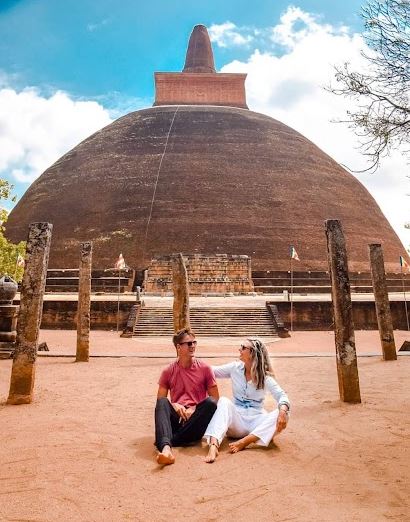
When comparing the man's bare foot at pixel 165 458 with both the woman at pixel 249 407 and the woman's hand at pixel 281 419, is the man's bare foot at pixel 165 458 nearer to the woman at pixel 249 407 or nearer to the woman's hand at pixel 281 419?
the woman at pixel 249 407

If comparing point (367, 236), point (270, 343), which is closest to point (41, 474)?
point (270, 343)

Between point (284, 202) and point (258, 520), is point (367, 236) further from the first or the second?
point (258, 520)

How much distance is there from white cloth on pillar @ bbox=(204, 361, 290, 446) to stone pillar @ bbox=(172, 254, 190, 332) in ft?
15.7

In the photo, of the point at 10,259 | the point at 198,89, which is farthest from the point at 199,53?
the point at 10,259

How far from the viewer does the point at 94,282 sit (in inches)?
809

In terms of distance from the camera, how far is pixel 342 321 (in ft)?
16.3

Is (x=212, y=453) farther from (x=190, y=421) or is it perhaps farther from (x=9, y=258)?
(x=9, y=258)

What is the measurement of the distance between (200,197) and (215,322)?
46.7ft

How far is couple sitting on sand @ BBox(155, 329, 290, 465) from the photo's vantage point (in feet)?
10.7

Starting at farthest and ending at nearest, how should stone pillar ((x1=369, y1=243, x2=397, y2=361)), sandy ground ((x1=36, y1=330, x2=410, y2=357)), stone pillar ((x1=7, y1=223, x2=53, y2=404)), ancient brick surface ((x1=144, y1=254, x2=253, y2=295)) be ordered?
1. ancient brick surface ((x1=144, y1=254, x2=253, y2=295))
2. sandy ground ((x1=36, y1=330, x2=410, y2=357))
3. stone pillar ((x1=369, y1=243, x2=397, y2=361))
4. stone pillar ((x1=7, y1=223, x2=53, y2=404))

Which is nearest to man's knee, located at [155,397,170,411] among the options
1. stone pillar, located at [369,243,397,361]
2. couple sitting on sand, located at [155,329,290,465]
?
couple sitting on sand, located at [155,329,290,465]

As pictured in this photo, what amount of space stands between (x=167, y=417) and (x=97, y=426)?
901 mm

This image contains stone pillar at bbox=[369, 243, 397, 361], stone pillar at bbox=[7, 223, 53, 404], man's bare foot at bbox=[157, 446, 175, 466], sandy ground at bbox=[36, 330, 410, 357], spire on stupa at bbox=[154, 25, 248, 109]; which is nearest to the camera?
man's bare foot at bbox=[157, 446, 175, 466]

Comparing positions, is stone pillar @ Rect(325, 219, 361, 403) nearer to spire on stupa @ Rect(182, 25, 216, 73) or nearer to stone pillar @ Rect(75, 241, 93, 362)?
stone pillar @ Rect(75, 241, 93, 362)
